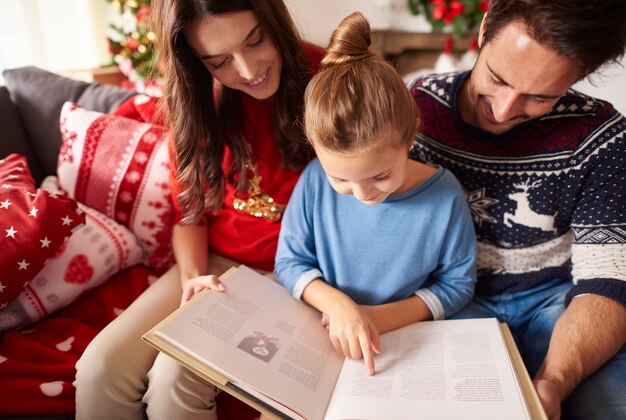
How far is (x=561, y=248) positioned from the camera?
1130mm

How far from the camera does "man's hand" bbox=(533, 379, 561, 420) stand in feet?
2.64

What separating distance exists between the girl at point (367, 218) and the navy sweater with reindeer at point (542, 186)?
120 mm

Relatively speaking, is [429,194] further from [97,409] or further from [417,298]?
[97,409]

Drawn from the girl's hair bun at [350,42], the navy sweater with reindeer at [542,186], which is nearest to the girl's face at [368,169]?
the girl's hair bun at [350,42]

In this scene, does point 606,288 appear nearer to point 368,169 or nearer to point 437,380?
point 437,380

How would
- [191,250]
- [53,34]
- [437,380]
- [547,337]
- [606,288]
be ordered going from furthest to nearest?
[53,34]
[191,250]
[547,337]
[606,288]
[437,380]

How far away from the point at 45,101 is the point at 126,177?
0.45 m

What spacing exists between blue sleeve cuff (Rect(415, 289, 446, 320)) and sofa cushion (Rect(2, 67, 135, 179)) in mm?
1132

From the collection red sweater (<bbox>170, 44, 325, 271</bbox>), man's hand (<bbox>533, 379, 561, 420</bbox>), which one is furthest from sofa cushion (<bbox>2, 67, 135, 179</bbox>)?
man's hand (<bbox>533, 379, 561, 420</bbox>)

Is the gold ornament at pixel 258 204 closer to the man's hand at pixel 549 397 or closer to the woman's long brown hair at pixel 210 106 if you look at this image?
the woman's long brown hair at pixel 210 106

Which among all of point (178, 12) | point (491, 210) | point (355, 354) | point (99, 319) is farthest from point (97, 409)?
point (491, 210)

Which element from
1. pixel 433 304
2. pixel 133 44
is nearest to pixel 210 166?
pixel 433 304

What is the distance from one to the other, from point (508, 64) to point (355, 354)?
2.01 ft

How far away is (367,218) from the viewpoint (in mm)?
1038
